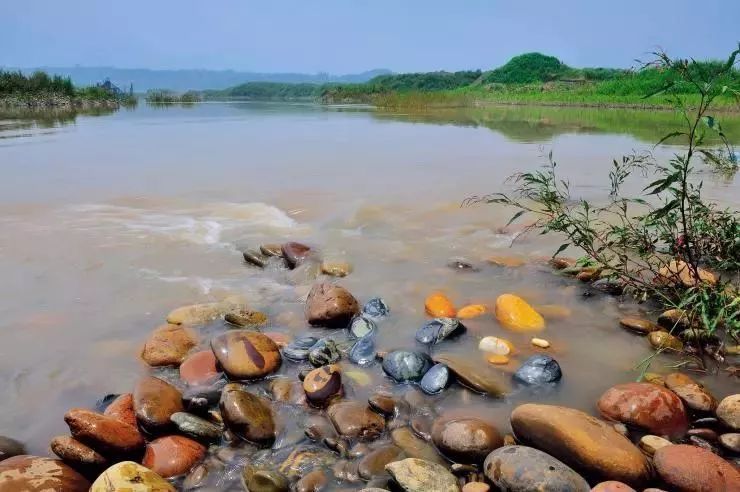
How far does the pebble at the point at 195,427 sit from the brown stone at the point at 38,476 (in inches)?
19.8

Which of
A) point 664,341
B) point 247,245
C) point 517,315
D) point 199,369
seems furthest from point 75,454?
point 247,245

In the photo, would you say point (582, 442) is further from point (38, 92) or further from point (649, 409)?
point (38, 92)

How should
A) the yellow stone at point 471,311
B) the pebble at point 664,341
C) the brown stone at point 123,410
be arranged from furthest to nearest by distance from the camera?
1. the yellow stone at point 471,311
2. the pebble at point 664,341
3. the brown stone at point 123,410

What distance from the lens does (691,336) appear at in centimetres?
374

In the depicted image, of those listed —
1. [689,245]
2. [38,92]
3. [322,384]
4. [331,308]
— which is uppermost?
[38,92]

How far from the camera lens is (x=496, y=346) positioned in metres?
3.84

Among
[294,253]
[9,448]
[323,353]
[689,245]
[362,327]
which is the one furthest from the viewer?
[294,253]

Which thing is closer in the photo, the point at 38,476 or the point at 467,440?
the point at 38,476

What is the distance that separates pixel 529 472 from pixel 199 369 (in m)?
2.28

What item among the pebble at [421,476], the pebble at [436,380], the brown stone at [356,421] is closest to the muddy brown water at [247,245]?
the pebble at [436,380]

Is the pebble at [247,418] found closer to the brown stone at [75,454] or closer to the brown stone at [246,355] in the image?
the brown stone at [246,355]

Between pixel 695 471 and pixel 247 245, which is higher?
pixel 247 245

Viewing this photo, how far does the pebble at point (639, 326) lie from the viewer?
402 cm

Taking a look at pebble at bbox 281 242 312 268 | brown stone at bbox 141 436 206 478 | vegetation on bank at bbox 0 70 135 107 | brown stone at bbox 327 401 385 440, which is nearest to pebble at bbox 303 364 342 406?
brown stone at bbox 327 401 385 440
